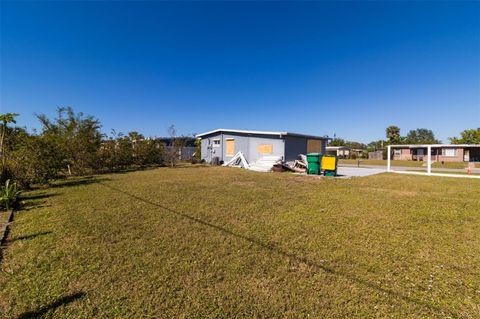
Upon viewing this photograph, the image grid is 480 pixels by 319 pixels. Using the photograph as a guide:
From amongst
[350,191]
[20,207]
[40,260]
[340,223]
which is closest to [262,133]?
[350,191]

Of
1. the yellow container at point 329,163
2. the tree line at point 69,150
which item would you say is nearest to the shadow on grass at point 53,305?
the tree line at point 69,150

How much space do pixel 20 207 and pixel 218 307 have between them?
257 inches

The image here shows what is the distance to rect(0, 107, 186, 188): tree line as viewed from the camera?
7.96 metres

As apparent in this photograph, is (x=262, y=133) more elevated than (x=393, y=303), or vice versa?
(x=262, y=133)

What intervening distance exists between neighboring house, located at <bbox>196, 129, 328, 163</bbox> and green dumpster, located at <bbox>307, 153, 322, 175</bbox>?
2.97 m

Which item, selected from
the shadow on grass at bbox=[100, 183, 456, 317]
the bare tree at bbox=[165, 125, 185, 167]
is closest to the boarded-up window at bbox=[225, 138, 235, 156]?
the bare tree at bbox=[165, 125, 185, 167]

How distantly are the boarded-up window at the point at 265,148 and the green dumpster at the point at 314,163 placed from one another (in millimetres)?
3983

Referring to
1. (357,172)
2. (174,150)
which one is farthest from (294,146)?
(174,150)

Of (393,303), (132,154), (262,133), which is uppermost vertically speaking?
(262,133)

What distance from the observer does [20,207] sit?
5.62 m

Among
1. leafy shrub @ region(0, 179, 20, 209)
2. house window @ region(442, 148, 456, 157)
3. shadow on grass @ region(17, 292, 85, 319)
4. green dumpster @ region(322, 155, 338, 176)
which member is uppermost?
house window @ region(442, 148, 456, 157)

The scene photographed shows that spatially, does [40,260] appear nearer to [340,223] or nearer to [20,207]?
[20,207]

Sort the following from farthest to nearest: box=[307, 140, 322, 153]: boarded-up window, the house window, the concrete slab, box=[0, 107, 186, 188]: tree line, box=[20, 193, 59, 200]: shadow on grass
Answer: the house window, box=[307, 140, 322, 153]: boarded-up window, the concrete slab, box=[0, 107, 186, 188]: tree line, box=[20, 193, 59, 200]: shadow on grass

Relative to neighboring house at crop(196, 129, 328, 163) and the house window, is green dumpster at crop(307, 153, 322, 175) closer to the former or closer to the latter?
neighboring house at crop(196, 129, 328, 163)
